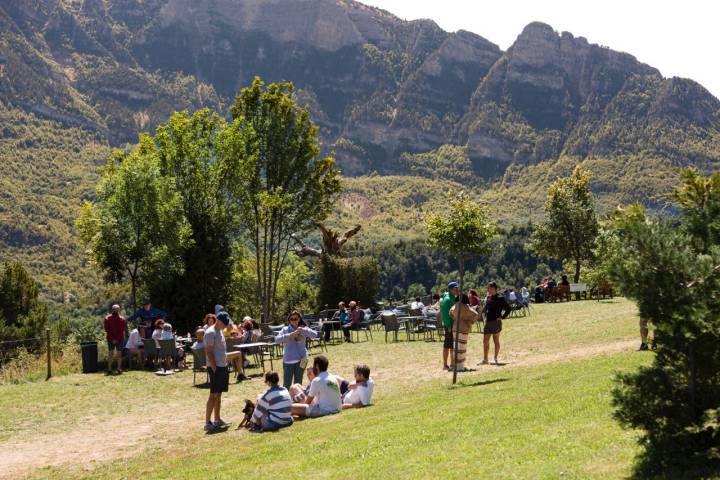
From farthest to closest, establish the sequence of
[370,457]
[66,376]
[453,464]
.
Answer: [66,376], [370,457], [453,464]

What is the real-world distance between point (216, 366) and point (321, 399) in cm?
164

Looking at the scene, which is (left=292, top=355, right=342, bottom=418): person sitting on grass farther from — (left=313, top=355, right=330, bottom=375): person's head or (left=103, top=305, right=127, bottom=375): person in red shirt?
(left=103, top=305, right=127, bottom=375): person in red shirt

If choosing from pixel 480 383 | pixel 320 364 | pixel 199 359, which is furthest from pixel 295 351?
pixel 199 359

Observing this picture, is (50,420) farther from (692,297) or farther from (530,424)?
(692,297)

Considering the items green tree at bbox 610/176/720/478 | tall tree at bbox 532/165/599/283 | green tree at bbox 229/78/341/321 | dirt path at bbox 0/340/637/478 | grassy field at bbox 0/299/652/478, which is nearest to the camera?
green tree at bbox 610/176/720/478

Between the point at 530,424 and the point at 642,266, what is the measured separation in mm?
2897

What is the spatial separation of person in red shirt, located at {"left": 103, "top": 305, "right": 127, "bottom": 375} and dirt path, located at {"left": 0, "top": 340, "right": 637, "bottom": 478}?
5124 millimetres

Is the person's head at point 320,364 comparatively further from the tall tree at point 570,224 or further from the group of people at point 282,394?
the tall tree at point 570,224

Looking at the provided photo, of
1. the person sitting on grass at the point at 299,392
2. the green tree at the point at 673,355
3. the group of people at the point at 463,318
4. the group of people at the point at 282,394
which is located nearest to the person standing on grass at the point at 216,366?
the group of people at the point at 282,394

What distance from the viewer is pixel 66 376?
19.4m

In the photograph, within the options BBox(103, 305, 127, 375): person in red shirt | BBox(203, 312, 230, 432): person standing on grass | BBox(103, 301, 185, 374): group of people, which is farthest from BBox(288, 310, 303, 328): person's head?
BBox(103, 305, 127, 375): person in red shirt

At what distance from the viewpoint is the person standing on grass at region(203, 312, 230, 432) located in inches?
456

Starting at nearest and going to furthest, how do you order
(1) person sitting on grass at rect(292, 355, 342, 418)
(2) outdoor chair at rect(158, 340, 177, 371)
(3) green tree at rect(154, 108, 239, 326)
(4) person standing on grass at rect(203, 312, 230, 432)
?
1. (4) person standing on grass at rect(203, 312, 230, 432)
2. (1) person sitting on grass at rect(292, 355, 342, 418)
3. (2) outdoor chair at rect(158, 340, 177, 371)
4. (3) green tree at rect(154, 108, 239, 326)

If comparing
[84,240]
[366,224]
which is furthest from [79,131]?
[84,240]
